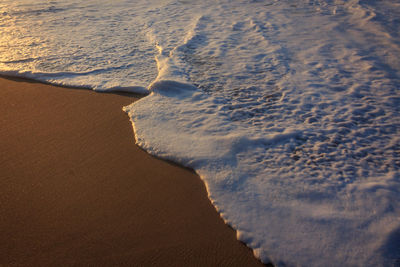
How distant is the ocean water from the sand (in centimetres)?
18

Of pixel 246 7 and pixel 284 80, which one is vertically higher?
pixel 246 7

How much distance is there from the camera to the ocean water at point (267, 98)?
2.16 m

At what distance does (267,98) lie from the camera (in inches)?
143

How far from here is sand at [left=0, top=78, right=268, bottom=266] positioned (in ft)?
6.49

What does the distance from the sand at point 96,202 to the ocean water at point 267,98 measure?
0.18 m

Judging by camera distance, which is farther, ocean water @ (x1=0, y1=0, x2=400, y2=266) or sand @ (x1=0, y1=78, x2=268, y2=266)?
ocean water @ (x1=0, y1=0, x2=400, y2=266)

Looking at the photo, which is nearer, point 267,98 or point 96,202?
point 96,202

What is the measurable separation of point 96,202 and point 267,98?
7.04 feet

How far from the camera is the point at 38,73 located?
4152 mm

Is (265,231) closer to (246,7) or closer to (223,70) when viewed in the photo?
(223,70)

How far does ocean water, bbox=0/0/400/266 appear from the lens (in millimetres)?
2156

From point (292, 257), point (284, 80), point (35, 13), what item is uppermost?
point (35, 13)

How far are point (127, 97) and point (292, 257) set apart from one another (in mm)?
2471

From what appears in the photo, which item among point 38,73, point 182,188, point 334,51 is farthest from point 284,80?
point 38,73
